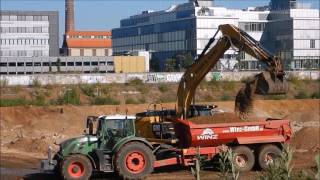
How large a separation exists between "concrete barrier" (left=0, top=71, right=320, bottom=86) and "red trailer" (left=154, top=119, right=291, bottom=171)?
133 feet

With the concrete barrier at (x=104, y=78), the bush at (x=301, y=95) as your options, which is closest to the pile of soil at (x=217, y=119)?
the concrete barrier at (x=104, y=78)

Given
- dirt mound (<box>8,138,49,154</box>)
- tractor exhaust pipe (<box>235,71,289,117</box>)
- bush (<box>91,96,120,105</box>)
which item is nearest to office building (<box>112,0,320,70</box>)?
bush (<box>91,96,120,105</box>)

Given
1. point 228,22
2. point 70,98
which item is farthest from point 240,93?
point 228,22

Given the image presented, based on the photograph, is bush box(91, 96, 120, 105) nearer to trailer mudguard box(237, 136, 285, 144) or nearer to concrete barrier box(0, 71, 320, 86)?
concrete barrier box(0, 71, 320, 86)

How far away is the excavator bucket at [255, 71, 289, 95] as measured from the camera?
2047 centimetres

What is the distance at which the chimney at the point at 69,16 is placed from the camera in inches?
6250

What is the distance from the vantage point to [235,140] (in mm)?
19750

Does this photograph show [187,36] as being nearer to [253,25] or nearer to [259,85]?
[253,25]

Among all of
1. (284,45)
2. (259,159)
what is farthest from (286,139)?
(284,45)

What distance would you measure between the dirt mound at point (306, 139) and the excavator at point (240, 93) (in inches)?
295

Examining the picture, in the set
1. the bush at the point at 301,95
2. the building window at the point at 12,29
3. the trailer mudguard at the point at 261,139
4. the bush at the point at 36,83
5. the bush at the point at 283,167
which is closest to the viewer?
the bush at the point at 283,167

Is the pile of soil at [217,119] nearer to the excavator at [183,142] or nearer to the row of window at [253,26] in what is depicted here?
the excavator at [183,142]

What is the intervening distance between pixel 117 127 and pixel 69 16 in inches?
5755

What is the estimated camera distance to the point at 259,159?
65.6 ft
